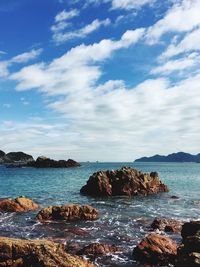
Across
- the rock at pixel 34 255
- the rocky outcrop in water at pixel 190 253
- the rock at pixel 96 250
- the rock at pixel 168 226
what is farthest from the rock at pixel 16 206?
the rocky outcrop in water at pixel 190 253

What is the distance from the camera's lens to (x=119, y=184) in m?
69.2

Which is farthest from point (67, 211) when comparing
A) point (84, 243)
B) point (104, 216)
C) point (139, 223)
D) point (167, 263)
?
point (167, 263)

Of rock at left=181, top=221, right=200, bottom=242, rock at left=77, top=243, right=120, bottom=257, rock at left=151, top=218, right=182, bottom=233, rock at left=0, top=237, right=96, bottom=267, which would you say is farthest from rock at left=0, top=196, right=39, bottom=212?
rock at left=0, top=237, right=96, bottom=267

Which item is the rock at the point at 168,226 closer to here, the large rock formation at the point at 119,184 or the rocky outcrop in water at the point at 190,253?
the rocky outcrop in water at the point at 190,253

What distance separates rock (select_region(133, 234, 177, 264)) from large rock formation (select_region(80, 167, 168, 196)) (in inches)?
1657

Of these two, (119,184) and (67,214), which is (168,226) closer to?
(67,214)

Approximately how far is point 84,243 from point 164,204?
2804 centimetres

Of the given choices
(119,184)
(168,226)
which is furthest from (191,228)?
(119,184)

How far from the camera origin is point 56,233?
32344 millimetres

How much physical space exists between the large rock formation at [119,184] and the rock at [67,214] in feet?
88.8

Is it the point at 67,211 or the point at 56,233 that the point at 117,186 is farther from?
the point at 56,233

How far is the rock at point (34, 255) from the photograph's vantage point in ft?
65.6

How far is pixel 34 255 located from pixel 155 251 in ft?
26.7

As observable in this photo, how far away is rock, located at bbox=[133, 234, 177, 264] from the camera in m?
23.7
